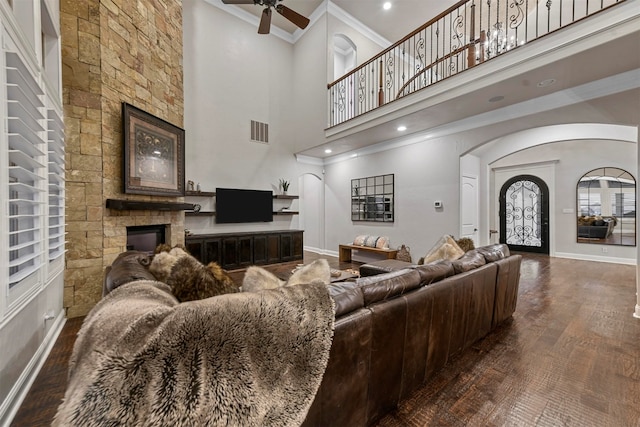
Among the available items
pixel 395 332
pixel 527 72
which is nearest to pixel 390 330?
pixel 395 332

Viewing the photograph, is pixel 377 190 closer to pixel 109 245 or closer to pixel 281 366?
pixel 109 245

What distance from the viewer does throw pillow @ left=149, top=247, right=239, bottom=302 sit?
144cm

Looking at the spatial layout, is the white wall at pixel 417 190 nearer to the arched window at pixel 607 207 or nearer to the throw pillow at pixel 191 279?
the arched window at pixel 607 207

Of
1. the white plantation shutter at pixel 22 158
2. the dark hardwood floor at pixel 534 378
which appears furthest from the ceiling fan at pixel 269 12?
the dark hardwood floor at pixel 534 378

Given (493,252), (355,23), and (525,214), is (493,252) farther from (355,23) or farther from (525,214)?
(355,23)

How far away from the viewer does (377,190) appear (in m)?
6.24

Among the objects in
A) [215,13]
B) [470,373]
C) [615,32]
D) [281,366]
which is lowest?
[470,373]

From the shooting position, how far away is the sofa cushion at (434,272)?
1853 mm

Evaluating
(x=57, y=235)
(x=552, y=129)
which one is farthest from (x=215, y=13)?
(x=552, y=129)

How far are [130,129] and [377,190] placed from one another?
15.7 feet

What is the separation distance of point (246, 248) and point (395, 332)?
454 cm

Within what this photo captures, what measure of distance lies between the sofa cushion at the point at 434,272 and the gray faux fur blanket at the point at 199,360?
3.17 feet

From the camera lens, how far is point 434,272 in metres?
1.94

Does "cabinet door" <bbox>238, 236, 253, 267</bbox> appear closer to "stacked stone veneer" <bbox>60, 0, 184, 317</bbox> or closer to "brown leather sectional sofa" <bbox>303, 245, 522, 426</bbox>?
"stacked stone veneer" <bbox>60, 0, 184, 317</bbox>
